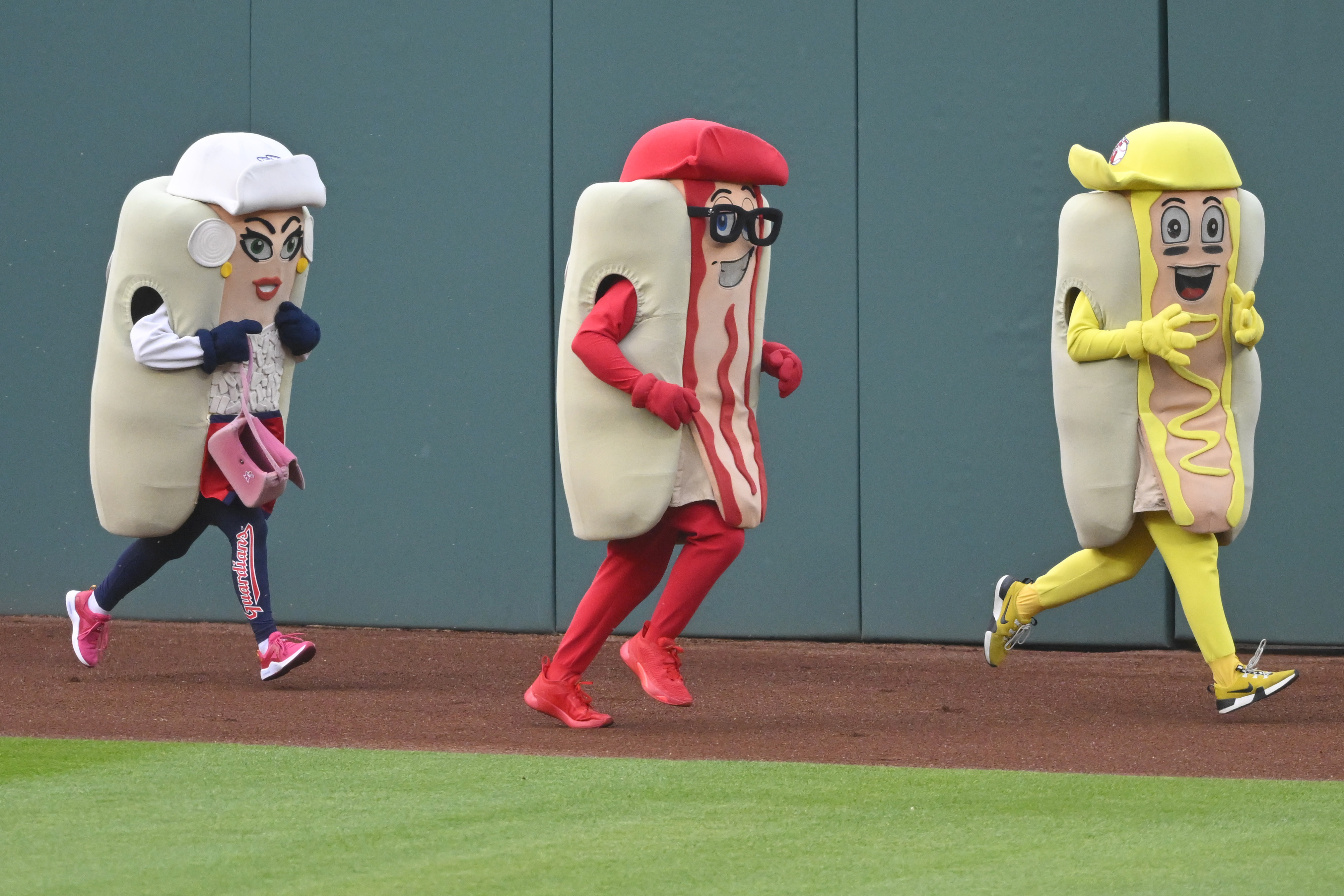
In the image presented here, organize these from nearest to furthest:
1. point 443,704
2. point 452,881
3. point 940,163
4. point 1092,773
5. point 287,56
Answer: point 452,881 < point 1092,773 < point 443,704 < point 940,163 < point 287,56

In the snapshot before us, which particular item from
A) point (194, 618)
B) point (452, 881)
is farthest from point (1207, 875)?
point (194, 618)

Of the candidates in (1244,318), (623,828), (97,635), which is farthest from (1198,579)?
(97,635)

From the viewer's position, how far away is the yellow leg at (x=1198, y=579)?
20.9 ft

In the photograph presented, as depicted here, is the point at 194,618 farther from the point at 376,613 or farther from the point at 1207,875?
the point at 1207,875

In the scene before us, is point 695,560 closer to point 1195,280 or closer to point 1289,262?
point 1195,280

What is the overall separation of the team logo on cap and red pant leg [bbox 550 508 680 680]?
1973mm

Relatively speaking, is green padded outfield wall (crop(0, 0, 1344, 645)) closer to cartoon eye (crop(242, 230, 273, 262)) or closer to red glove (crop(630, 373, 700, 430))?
cartoon eye (crop(242, 230, 273, 262))

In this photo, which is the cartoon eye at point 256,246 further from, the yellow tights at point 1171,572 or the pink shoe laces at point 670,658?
the yellow tights at point 1171,572

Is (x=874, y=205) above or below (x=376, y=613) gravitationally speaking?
above

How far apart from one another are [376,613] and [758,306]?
3.79 metres

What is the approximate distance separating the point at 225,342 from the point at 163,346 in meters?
0.23

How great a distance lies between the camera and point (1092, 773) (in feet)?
17.4

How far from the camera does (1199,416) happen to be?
6.51 m

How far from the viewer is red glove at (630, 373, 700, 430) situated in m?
6.00
